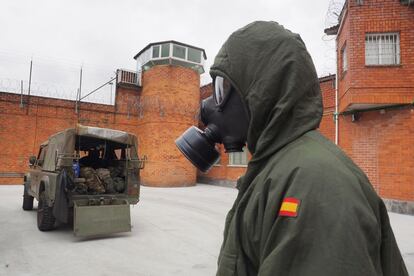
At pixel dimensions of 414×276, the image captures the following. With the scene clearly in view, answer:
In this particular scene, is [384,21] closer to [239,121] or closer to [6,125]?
[239,121]

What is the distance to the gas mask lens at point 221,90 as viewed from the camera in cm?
125

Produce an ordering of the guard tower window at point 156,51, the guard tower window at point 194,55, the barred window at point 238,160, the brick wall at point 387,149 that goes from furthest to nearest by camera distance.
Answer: the guard tower window at point 194,55 < the guard tower window at point 156,51 < the barred window at point 238,160 < the brick wall at point 387,149

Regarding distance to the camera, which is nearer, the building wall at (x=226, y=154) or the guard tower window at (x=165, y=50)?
the building wall at (x=226, y=154)

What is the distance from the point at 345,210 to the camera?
2.57 ft

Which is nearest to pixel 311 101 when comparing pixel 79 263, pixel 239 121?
pixel 239 121

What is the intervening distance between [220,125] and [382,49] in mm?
11552

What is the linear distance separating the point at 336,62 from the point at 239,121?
1266cm

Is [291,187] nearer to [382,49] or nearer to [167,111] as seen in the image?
[382,49]

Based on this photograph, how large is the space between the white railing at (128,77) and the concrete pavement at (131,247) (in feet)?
39.0

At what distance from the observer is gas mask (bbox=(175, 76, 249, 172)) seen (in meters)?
1.28

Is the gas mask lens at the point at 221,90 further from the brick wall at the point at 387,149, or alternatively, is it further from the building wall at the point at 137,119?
the building wall at the point at 137,119

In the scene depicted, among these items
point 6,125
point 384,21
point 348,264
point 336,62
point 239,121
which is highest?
point 384,21

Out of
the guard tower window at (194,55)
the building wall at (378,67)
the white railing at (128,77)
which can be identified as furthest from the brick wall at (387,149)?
the white railing at (128,77)

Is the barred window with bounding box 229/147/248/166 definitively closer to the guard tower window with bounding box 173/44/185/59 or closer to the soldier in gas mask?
the guard tower window with bounding box 173/44/185/59
